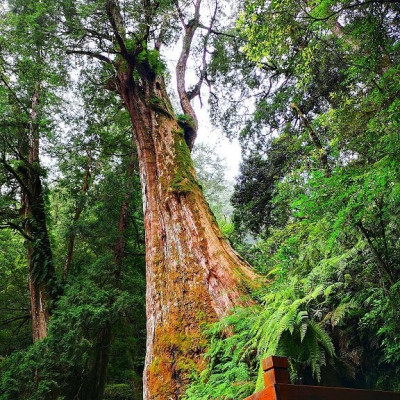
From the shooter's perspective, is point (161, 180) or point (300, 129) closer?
point (161, 180)

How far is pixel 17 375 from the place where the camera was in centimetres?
666

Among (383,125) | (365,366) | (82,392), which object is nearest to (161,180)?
(383,125)

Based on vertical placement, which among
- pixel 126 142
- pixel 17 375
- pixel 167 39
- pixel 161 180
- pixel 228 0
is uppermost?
pixel 228 0

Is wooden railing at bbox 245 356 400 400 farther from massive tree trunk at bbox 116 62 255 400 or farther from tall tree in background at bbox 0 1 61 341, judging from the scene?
tall tree in background at bbox 0 1 61 341

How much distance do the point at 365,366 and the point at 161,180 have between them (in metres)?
4.21

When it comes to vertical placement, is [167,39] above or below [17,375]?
above

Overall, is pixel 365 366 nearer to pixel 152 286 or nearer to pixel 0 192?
pixel 152 286

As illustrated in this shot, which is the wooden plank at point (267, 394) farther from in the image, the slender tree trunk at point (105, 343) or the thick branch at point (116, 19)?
the slender tree trunk at point (105, 343)

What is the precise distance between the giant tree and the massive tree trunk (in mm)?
12

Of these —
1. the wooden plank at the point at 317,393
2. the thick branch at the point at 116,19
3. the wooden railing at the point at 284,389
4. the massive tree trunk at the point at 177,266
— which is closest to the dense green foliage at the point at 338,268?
the massive tree trunk at the point at 177,266

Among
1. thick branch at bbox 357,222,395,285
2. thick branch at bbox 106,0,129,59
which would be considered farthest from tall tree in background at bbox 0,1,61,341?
thick branch at bbox 357,222,395,285

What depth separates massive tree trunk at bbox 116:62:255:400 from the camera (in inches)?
163

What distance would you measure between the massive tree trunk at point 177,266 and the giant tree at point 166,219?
0.04 ft

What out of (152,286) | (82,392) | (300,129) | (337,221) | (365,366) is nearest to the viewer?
(337,221)
